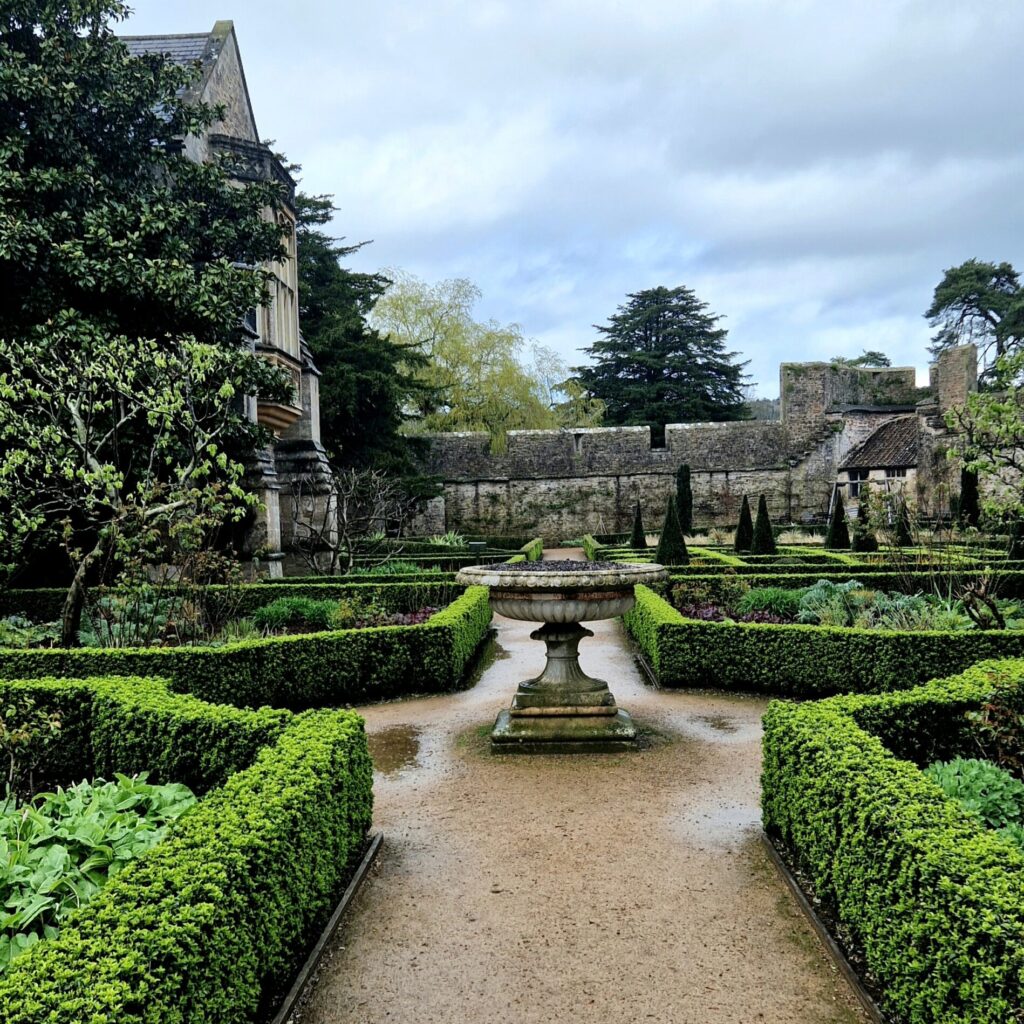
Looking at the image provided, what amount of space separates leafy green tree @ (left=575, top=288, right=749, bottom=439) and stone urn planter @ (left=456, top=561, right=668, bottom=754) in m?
32.9

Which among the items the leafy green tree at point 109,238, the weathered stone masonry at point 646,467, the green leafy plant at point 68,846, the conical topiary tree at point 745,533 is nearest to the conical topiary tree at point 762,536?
the conical topiary tree at point 745,533

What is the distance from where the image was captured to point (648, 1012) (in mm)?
2848

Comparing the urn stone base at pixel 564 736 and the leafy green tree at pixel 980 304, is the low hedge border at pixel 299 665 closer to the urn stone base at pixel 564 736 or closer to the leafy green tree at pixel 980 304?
the urn stone base at pixel 564 736

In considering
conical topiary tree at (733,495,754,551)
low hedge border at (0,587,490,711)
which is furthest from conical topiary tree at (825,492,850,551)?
Result: low hedge border at (0,587,490,711)

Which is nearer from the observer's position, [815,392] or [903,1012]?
[903,1012]

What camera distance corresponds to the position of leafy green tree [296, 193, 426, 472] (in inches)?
900

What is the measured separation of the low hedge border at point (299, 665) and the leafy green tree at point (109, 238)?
259 cm

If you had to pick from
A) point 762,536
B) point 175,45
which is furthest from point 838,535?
point 175,45

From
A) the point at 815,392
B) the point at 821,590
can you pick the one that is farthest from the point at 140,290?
the point at 815,392

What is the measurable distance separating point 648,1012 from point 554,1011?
1.12 feet

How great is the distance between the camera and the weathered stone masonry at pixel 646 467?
3064cm

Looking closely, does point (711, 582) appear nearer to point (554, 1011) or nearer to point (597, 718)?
point (597, 718)

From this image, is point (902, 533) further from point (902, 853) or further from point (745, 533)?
point (902, 853)

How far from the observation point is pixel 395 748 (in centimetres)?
623
